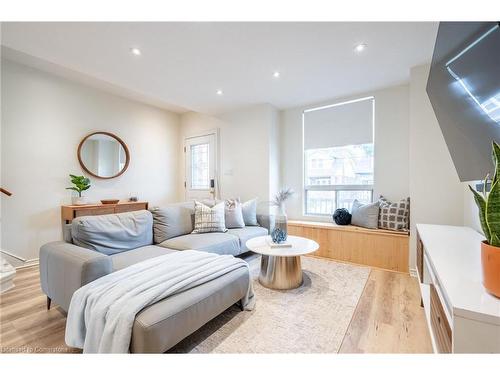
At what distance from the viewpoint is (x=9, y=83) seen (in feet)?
8.71

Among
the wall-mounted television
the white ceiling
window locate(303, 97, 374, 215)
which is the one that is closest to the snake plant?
the wall-mounted television

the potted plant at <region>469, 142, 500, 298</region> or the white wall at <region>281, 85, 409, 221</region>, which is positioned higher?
the white wall at <region>281, 85, 409, 221</region>

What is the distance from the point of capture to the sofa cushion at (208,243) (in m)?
2.24

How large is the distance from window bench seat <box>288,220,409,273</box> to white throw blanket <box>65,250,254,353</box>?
2003 millimetres

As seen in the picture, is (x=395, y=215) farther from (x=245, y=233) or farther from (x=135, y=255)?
(x=135, y=255)

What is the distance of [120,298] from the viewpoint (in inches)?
46.4

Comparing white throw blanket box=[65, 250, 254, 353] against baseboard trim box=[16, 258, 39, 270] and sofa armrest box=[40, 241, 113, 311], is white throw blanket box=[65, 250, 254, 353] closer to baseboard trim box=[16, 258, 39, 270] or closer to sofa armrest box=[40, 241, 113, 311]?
sofa armrest box=[40, 241, 113, 311]

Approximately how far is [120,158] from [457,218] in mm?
4774

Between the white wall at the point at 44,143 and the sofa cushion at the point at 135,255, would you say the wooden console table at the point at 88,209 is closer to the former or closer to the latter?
the white wall at the point at 44,143

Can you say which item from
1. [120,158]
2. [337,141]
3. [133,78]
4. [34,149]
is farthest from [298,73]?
[34,149]

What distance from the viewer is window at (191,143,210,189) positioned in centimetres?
448

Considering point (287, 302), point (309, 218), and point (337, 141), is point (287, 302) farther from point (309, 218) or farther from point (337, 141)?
point (337, 141)

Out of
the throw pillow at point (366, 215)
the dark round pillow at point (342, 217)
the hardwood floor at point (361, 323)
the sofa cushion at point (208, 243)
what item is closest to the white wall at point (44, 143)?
the hardwood floor at point (361, 323)
